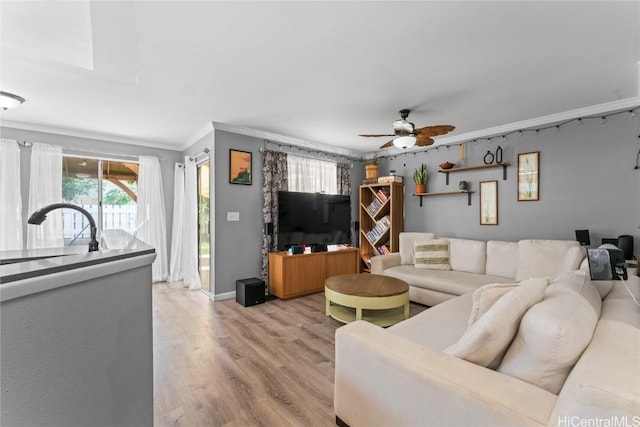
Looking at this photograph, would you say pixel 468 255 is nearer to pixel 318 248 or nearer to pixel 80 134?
pixel 318 248

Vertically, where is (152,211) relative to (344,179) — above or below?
below

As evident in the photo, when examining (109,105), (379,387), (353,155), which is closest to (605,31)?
(379,387)

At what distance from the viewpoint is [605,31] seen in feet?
6.23

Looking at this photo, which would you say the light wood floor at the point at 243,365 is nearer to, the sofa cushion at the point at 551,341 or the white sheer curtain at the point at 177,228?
the sofa cushion at the point at 551,341

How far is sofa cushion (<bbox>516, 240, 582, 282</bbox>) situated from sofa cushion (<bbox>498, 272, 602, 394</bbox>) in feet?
7.36

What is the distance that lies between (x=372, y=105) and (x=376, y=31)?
4.21 feet

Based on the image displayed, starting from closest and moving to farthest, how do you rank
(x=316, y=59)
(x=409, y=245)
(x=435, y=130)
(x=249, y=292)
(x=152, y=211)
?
(x=316, y=59), (x=435, y=130), (x=249, y=292), (x=409, y=245), (x=152, y=211)

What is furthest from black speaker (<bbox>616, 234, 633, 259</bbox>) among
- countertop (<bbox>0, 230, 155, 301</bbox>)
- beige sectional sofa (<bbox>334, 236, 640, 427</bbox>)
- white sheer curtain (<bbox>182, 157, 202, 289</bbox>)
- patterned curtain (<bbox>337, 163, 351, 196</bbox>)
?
white sheer curtain (<bbox>182, 157, 202, 289</bbox>)

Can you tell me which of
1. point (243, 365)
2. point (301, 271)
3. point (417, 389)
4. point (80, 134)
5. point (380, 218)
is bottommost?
point (243, 365)

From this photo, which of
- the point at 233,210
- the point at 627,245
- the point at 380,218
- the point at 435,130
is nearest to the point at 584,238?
the point at 627,245

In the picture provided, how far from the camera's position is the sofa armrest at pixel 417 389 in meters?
0.93

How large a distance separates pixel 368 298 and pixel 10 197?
4.75 meters

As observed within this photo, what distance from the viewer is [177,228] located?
16.1ft

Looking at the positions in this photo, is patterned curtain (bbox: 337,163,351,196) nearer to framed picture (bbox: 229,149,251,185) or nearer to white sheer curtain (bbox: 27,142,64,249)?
framed picture (bbox: 229,149,251,185)
